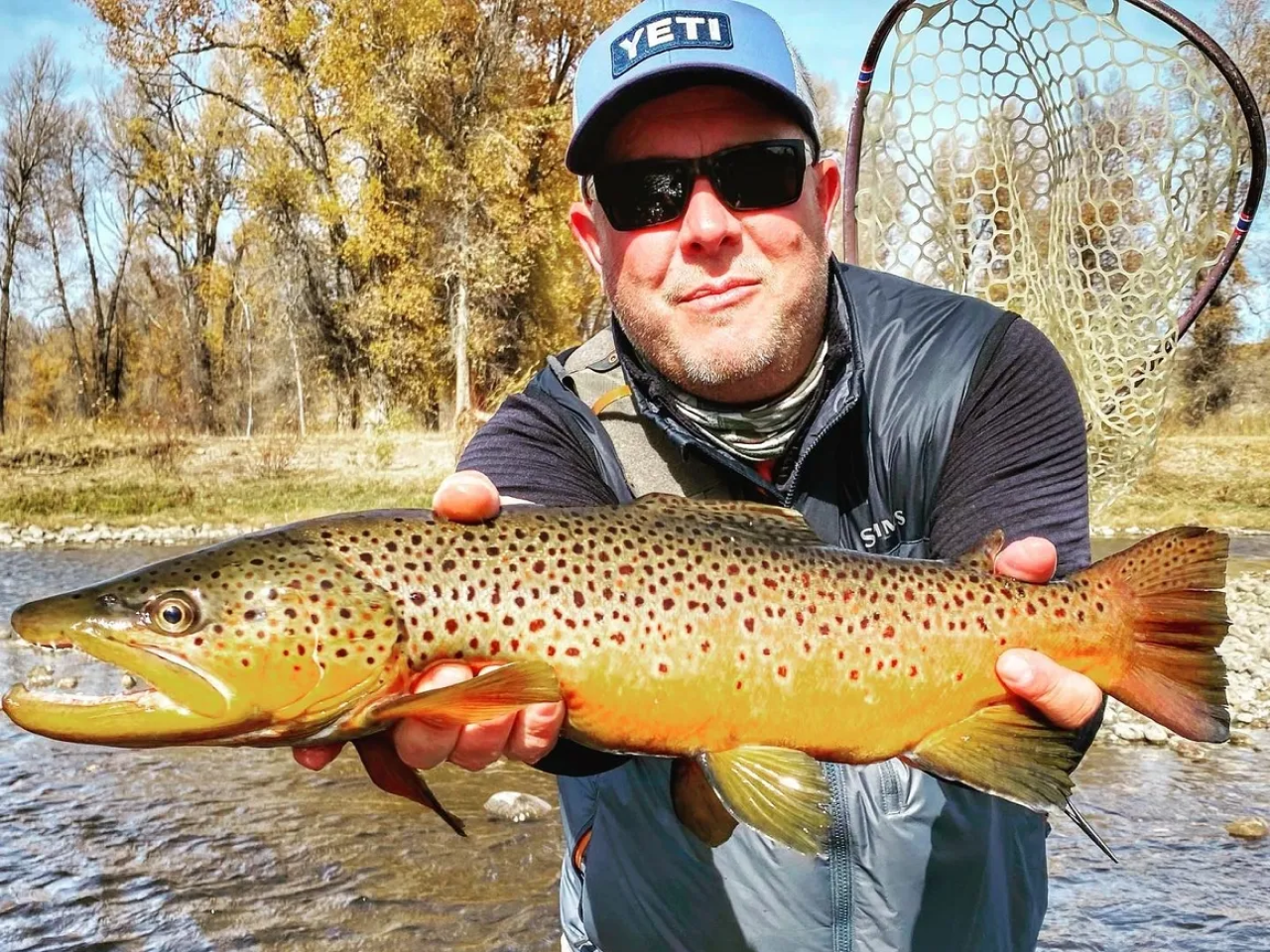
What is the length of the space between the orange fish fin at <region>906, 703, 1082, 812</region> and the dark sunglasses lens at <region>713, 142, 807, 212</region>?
1.37 m

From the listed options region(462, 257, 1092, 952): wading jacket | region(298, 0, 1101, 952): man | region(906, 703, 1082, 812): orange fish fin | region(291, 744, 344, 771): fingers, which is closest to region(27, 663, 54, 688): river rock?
region(462, 257, 1092, 952): wading jacket

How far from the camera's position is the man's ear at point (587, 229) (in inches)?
128

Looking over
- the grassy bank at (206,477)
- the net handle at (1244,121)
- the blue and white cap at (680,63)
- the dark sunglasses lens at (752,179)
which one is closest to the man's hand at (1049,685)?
the dark sunglasses lens at (752,179)

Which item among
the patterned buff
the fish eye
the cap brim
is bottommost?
the fish eye

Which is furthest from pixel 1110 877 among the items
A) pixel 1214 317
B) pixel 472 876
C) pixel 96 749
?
pixel 1214 317

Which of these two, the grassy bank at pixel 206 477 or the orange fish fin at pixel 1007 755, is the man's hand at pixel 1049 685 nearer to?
the orange fish fin at pixel 1007 755

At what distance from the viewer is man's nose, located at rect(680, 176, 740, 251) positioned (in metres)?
2.79

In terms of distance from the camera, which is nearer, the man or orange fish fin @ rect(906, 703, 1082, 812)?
orange fish fin @ rect(906, 703, 1082, 812)

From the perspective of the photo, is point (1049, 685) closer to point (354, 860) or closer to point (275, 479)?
point (354, 860)

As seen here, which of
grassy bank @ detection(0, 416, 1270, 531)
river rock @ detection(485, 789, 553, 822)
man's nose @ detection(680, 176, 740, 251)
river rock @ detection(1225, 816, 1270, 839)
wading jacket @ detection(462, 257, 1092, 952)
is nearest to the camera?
wading jacket @ detection(462, 257, 1092, 952)

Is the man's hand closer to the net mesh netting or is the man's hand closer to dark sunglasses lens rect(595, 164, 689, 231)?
dark sunglasses lens rect(595, 164, 689, 231)

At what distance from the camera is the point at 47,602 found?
198 cm

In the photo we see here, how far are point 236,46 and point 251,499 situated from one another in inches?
459

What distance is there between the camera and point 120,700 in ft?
6.16
